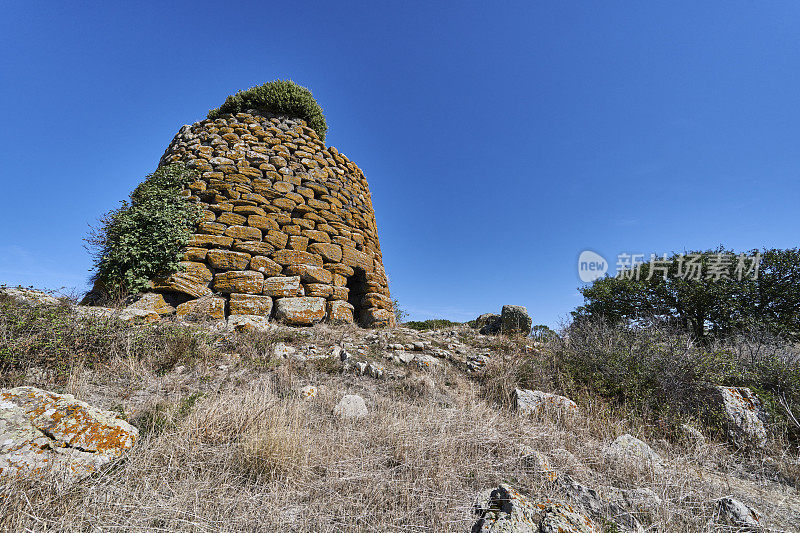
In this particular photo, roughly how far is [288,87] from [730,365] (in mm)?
11158

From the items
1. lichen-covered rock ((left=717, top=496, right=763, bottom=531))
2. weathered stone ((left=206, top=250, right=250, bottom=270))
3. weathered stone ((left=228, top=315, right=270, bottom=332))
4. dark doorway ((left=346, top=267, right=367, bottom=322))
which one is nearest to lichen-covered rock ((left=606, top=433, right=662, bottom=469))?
lichen-covered rock ((left=717, top=496, right=763, bottom=531))

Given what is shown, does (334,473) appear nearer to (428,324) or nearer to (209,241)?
(209,241)

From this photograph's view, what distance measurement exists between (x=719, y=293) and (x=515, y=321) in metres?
7.20

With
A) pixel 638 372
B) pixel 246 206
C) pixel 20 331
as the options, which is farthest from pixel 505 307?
pixel 20 331

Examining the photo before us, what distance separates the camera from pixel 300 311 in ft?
20.8

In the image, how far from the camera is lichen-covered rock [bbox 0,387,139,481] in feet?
5.75

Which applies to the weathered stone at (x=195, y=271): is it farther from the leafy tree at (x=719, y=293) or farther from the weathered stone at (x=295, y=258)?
the leafy tree at (x=719, y=293)

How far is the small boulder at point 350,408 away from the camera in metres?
2.99

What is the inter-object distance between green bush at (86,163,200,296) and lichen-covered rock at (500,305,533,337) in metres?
8.15

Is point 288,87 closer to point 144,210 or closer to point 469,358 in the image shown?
point 144,210

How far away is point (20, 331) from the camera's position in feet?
10.4

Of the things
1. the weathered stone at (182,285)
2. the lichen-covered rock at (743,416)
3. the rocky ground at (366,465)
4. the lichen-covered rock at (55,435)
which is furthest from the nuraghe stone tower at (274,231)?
the lichen-covered rock at (743,416)

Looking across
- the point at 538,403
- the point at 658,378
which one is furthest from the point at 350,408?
the point at 658,378

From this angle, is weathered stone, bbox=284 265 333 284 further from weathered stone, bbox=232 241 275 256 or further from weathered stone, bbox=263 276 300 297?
weathered stone, bbox=232 241 275 256
